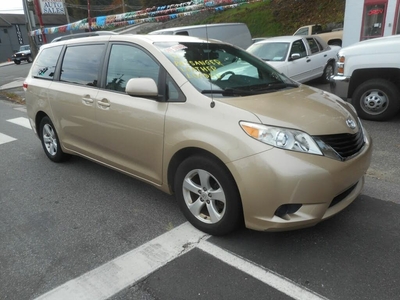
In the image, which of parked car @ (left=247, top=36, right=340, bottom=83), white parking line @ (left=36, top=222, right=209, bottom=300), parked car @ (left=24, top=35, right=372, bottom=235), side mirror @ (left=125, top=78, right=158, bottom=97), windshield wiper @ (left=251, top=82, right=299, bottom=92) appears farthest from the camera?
parked car @ (left=247, top=36, right=340, bottom=83)

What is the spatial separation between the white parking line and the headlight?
1.07 m

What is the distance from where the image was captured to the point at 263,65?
3930 millimetres

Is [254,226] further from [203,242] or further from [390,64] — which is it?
[390,64]

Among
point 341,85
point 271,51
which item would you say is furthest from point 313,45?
point 341,85

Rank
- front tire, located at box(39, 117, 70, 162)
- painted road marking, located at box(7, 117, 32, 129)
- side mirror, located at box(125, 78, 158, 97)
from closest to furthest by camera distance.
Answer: side mirror, located at box(125, 78, 158, 97) → front tire, located at box(39, 117, 70, 162) → painted road marking, located at box(7, 117, 32, 129)

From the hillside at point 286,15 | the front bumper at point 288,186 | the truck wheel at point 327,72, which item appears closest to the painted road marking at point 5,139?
the front bumper at point 288,186

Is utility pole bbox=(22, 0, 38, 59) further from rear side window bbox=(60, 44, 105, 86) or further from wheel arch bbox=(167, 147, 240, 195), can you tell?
wheel arch bbox=(167, 147, 240, 195)

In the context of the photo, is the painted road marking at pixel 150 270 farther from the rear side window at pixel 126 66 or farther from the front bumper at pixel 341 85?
the front bumper at pixel 341 85

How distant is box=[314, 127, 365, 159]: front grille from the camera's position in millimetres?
2662

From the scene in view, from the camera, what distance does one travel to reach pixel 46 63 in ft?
15.9

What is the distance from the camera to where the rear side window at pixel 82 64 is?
12.7 ft

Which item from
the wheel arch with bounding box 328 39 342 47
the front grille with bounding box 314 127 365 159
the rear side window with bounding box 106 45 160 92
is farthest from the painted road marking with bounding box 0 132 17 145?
the wheel arch with bounding box 328 39 342 47

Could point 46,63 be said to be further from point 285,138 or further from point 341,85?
point 341,85

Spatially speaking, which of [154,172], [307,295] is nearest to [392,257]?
[307,295]
